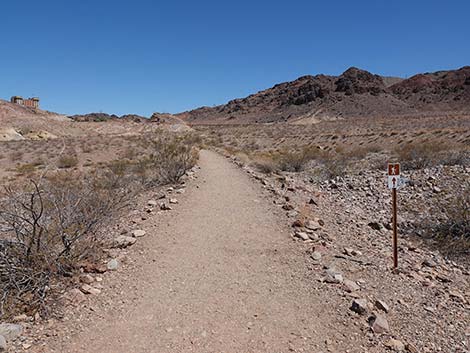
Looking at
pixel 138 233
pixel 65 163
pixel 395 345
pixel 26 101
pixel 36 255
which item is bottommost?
pixel 395 345

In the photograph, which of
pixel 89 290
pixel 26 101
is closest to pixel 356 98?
pixel 26 101

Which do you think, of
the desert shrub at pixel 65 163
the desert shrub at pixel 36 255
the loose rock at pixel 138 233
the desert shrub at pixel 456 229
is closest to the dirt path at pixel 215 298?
the loose rock at pixel 138 233

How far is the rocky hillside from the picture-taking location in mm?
92188

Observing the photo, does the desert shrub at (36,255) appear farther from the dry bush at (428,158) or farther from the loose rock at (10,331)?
the dry bush at (428,158)

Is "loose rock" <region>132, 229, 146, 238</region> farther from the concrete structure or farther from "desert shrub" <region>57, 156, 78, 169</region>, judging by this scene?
the concrete structure

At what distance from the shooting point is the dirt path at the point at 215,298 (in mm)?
3814

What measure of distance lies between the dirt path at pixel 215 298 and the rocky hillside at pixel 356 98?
281ft

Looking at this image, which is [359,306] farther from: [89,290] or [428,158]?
[428,158]

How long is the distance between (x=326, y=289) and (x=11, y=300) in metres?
3.92

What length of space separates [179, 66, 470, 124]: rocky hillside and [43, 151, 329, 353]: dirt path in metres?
85.7

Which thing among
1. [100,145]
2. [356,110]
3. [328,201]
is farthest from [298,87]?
[328,201]

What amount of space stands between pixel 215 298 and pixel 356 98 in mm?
105498

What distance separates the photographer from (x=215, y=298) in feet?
15.2

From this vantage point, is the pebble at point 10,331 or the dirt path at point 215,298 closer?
the pebble at point 10,331
